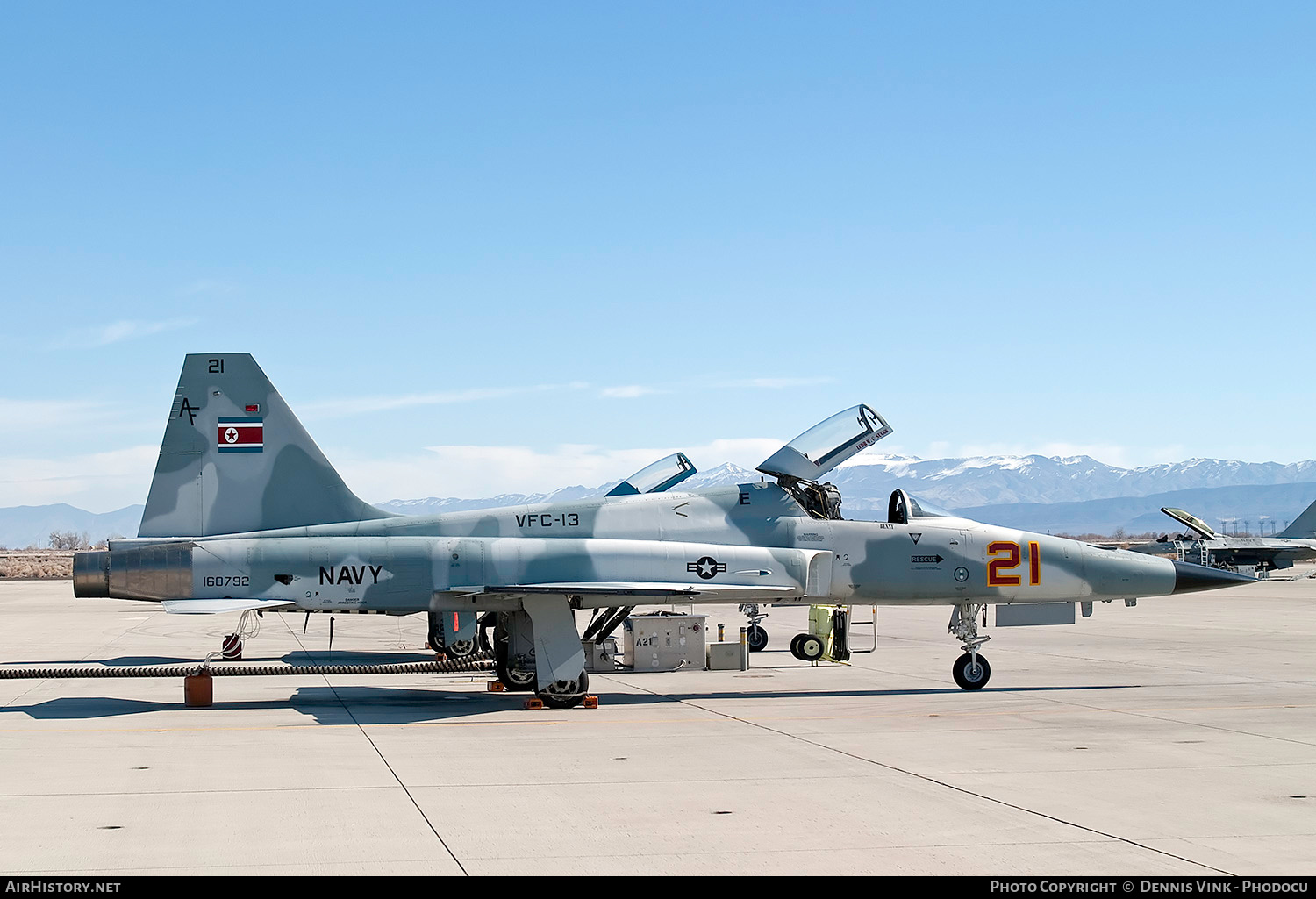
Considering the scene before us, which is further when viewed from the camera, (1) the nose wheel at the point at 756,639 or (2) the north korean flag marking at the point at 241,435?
(1) the nose wheel at the point at 756,639

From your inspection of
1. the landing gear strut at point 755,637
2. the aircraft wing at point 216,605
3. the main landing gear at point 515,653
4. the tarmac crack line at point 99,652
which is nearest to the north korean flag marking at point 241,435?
the aircraft wing at point 216,605

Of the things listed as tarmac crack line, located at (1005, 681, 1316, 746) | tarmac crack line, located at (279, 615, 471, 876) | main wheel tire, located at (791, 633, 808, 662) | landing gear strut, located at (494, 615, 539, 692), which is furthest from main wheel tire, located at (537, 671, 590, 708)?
main wheel tire, located at (791, 633, 808, 662)

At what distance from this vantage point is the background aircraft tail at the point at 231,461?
14.7 metres

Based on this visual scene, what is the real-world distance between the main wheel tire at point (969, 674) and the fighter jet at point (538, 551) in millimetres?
27

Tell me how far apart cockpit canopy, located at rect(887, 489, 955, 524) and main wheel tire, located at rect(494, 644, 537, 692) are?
565 centimetres

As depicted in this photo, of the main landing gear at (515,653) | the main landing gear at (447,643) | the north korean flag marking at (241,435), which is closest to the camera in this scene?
the north korean flag marking at (241,435)

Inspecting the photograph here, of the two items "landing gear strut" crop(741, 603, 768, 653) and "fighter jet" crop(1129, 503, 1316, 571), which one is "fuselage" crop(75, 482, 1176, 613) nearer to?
"landing gear strut" crop(741, 603, 768, 653)

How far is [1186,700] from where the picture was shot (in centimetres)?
1517

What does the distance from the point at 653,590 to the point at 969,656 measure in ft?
16.8

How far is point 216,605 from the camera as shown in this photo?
545 inches

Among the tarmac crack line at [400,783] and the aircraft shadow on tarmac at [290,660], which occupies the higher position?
the tarmac crack line at [400,783]

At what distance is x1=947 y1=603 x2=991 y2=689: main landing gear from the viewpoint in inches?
646

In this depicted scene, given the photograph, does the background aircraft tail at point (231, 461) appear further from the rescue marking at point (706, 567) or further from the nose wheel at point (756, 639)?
the nose wheel at point (756, 639)
